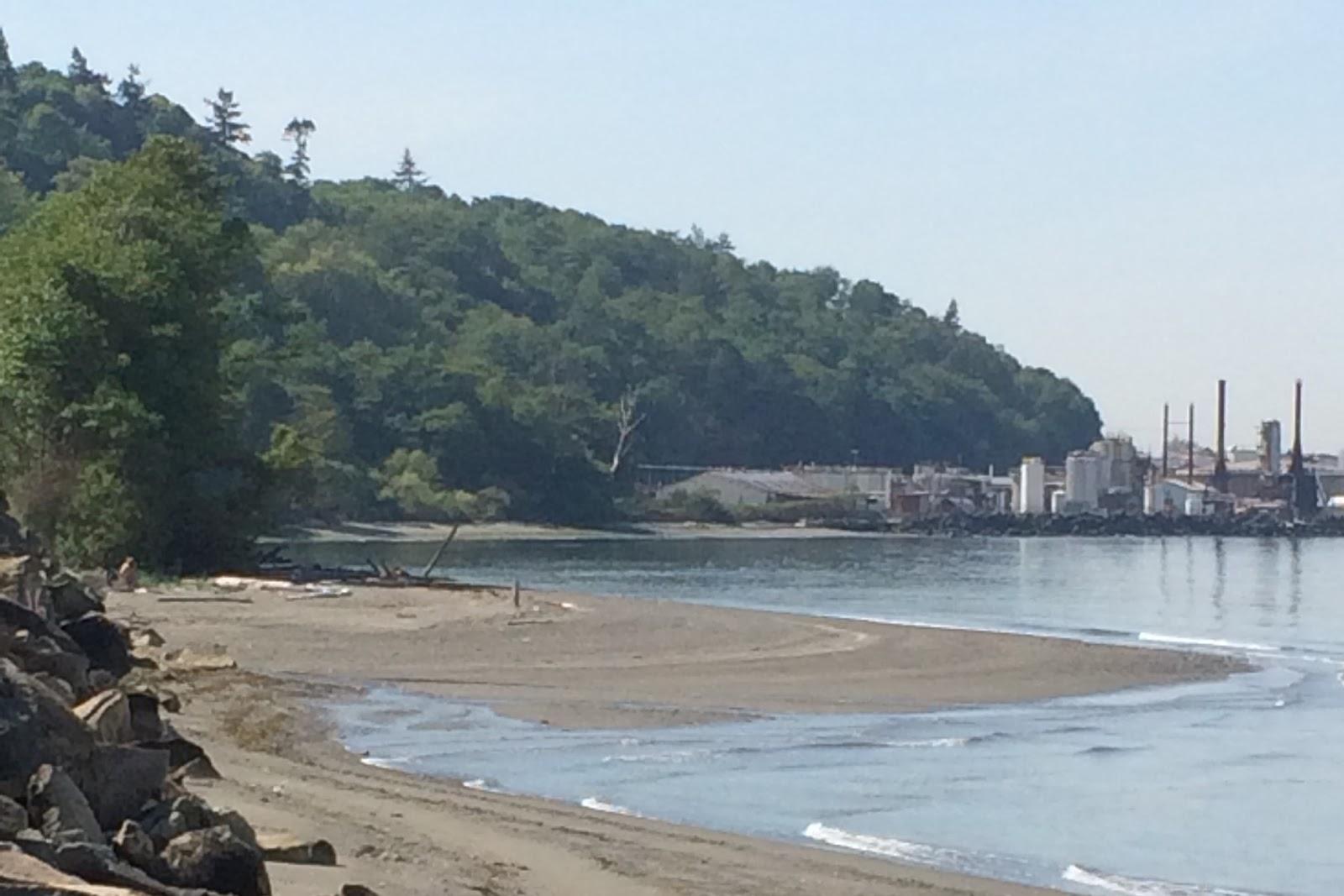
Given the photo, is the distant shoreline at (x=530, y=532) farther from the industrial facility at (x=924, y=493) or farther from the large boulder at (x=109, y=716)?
the large boulder at (x=109, y=716)

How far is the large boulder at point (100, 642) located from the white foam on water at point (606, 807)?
4.45m

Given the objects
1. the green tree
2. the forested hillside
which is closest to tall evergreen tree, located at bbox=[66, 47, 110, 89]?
the forested hillside

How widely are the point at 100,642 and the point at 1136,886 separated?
389 inches

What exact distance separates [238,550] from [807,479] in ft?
422

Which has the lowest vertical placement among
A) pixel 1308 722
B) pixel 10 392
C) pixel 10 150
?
pixel 1308 722

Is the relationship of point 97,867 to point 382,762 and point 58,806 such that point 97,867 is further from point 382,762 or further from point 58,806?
point 382,762

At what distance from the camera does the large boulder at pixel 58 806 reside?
10.3 meters

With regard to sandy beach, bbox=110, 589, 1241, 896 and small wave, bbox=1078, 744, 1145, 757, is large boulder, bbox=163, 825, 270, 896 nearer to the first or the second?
sandy beach, bbox=110, 589, 1241, 896

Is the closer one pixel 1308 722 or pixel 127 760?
pixel 127 760

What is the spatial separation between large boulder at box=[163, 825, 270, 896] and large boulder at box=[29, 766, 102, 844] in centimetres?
37

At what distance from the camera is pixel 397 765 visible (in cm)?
2227

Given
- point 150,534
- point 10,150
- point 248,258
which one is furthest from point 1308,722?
point 10,150

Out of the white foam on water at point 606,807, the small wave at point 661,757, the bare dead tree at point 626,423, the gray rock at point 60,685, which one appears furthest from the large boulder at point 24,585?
the bare dead tree at point 626,423

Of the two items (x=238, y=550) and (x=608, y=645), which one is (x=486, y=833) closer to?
(x=608, y=645)
